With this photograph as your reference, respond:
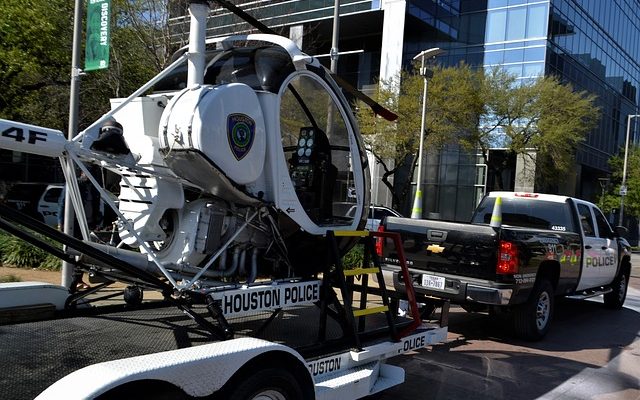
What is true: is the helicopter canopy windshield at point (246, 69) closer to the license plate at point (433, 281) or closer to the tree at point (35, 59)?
the license plate at point (433, 281)

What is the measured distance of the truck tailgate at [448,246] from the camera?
292 inches

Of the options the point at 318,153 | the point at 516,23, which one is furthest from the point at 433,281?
the point at 516,23

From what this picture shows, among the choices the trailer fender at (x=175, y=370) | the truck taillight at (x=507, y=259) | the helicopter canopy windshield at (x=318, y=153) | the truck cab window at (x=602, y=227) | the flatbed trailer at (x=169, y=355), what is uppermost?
the helicopter canopy windshield at (x=318, y=153)

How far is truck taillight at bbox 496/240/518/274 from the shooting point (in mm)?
7289

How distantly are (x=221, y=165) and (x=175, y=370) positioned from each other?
1586mm

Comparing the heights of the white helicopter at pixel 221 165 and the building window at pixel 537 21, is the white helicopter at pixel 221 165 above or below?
below

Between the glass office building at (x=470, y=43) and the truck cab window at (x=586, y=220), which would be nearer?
the truck cab window at (x=586, y=220)

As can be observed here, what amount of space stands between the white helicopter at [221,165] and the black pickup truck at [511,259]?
6.76 ft

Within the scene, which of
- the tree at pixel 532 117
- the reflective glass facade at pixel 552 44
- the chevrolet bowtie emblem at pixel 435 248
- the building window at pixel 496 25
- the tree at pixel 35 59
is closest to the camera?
the chevrolet bowtie emblem at pixel 435 248

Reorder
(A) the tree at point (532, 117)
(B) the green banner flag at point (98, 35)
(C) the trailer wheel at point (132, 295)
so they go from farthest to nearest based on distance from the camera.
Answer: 1. (A) the tree at point (532, 117)
2. (B) the green banner flag at point (98, 35)
3. (C) the trailer wheel at point (132, 295)

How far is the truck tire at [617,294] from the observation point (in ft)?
37.4

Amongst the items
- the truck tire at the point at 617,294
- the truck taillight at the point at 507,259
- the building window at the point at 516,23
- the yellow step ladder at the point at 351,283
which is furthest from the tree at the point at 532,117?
the yellow step ladder at the point at 351,283

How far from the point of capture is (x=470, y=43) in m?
35.2

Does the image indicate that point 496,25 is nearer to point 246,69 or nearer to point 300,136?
point 300,136
